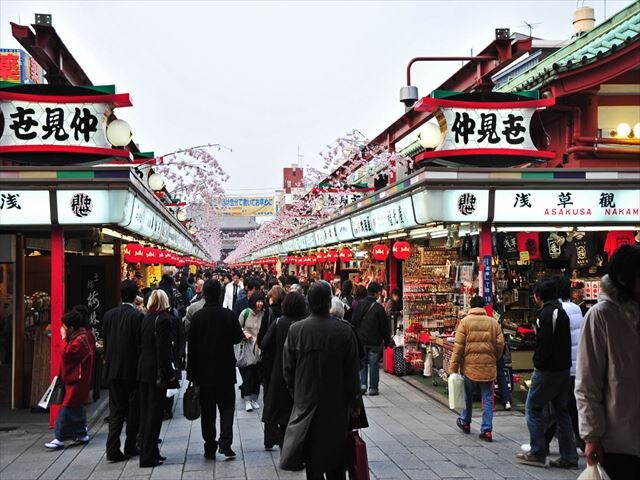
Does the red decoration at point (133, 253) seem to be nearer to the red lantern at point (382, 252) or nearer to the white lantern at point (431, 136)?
the red lantern at point (382, 252)

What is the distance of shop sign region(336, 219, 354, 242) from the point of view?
64.3ft

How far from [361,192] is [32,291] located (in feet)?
41.0

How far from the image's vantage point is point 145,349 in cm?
848

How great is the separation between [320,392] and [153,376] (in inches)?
128

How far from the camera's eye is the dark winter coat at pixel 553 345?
323 inches

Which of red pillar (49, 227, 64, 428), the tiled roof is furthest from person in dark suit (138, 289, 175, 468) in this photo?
the tiled roof

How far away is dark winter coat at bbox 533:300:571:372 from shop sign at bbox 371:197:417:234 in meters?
4.08

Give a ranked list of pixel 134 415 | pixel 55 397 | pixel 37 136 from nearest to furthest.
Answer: pixel 134 415, pixel 55 397, pixel 37 136

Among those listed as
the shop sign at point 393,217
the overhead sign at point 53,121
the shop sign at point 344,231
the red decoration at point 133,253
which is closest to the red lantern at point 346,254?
the shop sign at point 344,231

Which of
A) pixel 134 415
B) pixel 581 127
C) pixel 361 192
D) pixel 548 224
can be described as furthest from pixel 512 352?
pixel 361 192

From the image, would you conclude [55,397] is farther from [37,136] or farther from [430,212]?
[430,212]

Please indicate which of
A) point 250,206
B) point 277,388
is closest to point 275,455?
point 277,388

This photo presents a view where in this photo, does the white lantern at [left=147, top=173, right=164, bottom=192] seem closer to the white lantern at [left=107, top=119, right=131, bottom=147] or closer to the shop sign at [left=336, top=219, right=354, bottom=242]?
the shop sign at [left=336, top=219, right=354, bottom=242]

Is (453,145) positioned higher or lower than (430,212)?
higher
